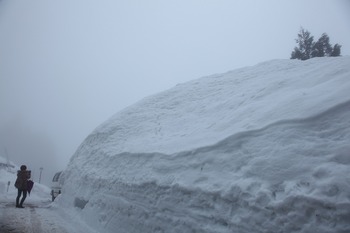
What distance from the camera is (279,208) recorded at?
11.7 ft

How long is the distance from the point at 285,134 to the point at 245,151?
2.59ft

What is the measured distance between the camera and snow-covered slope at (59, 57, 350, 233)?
140 inches

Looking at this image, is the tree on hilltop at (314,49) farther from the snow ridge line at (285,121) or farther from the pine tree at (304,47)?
the snow ridge line at (285,121)

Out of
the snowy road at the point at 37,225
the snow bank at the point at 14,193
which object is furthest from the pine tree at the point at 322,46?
the snow bank at the point at 14,193

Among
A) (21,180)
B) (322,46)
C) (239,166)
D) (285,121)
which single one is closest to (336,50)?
(322,46)

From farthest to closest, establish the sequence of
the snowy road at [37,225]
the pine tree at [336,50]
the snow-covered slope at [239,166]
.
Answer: the pine tree at [336,50], the snowy road at [37,225], the snow-covered slope at [239,166]

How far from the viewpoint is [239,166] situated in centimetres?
471

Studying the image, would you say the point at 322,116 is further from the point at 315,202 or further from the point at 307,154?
the point at 315,202

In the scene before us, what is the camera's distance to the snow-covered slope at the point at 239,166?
11.7 ft

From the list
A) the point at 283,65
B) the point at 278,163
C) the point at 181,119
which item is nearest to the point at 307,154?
the point at 278,163

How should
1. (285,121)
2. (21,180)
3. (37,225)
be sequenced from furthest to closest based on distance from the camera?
1. (21,180)
2. (37,225)
3. (285,121)

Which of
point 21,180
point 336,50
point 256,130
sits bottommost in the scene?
point 21,180

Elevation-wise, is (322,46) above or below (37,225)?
above

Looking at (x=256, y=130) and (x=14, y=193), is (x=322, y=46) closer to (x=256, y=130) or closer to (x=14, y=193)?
(x=256, y=130)
